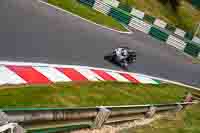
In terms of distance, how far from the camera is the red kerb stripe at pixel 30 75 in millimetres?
14344

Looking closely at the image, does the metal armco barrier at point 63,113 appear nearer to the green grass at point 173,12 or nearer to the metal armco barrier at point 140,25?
the metal armco barrier at point 140,25


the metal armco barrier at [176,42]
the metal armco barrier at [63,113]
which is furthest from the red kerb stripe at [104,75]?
the metal armco barrier at [176,42]

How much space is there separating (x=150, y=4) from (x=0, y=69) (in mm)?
34088

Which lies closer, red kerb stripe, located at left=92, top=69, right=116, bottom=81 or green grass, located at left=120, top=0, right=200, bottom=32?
red kerb stripe, located at left=92, top=69, right=116, bottom=81

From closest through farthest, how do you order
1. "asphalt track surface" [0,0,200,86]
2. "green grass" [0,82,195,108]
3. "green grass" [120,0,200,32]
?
"green grass" [0,82,195,108]
"asphalt track surface" [0,0,200,86]
"green grass" [120,0,200,32]

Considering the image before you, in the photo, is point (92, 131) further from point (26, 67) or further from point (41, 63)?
point (41, 63)

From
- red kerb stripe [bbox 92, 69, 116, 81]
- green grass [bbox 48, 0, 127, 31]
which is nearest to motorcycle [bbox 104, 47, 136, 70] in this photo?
red kerb stripe [bbox 92, 69, 116, 81]

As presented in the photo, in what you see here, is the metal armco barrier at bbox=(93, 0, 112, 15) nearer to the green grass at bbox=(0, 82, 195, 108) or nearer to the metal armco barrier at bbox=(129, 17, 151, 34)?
the metal armco barrier at bbox=(129, 17, 151, 34)

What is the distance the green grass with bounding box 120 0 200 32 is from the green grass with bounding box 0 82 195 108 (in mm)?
24450

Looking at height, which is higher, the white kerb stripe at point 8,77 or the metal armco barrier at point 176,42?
the metal armco barrier at point 176,42

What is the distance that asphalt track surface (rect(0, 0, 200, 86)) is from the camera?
18.2 m

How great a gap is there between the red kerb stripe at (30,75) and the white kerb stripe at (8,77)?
0.77ft

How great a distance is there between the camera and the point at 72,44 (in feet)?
72.9

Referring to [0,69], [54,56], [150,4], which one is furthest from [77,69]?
[150,4]
